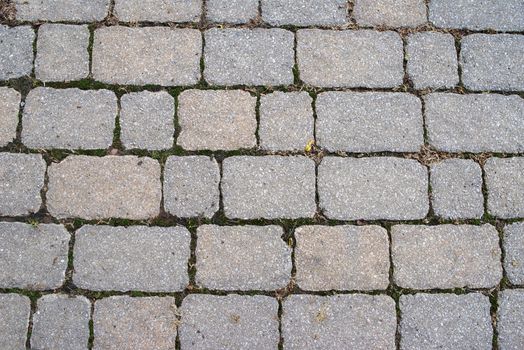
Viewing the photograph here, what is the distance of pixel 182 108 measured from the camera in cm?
294

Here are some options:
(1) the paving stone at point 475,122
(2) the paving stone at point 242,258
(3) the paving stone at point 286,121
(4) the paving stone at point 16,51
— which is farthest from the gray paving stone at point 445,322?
(4) the paving stone at point 16,51

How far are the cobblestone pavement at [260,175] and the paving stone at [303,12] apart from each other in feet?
0.04

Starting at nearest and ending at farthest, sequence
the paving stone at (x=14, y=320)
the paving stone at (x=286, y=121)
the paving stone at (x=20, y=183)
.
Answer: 1. the paving stone at (x=14, y=320)
2. the paving stone at (x=20, y=183)
3. the paving stone at (x=286, y=121)

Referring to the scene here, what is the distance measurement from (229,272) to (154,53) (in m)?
1.14

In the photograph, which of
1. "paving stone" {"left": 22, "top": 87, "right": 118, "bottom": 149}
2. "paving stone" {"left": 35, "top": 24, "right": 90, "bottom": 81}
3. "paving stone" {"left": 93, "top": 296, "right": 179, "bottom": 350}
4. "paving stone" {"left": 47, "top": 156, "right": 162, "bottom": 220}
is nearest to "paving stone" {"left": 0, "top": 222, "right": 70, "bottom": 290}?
"paving stone" {"left": 47, "top": 156, "right": 162, "bottom": 220}

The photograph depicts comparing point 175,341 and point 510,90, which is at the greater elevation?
point 510,90

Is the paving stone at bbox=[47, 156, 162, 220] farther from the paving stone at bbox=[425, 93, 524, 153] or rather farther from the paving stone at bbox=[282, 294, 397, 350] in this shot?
the paving stone at bbox=[425, 93, 524, 153]

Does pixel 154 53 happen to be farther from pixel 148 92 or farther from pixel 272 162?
pixel 272 162

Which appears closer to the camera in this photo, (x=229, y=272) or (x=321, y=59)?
(x=229, y=272)

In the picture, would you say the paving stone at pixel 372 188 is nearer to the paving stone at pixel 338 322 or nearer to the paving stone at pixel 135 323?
the paving stone at pixel 338 322

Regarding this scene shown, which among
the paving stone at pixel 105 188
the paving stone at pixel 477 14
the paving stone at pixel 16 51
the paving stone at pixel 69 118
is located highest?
the paving stone at pixel 477 14

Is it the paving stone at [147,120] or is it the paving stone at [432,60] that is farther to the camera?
the paving stone at [432,60]

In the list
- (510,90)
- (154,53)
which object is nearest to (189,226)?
(154,53)

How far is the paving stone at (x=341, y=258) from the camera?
2.80 metres
